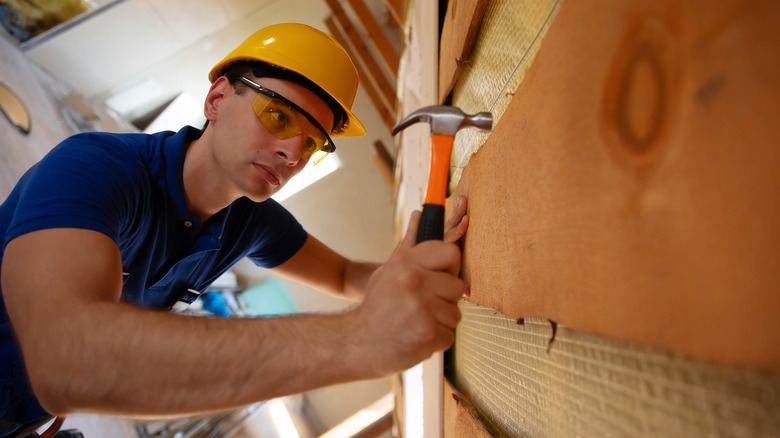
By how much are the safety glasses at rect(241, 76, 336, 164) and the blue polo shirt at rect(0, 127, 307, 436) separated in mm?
328

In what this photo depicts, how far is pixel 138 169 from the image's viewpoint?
1073 mm

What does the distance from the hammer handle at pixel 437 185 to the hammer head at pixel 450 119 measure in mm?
17

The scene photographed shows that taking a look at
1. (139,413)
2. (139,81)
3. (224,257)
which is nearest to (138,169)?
(224,257)

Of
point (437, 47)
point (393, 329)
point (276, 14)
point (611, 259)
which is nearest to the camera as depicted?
point (611, 259)

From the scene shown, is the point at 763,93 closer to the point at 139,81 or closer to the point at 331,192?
the point at 139,81

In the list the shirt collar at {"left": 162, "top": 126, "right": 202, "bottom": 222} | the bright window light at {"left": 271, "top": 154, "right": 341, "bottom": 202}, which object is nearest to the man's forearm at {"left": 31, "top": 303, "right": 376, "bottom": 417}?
the shirt collar at {"left": 162, "top": 126, "right": 202, "bottom": 222}

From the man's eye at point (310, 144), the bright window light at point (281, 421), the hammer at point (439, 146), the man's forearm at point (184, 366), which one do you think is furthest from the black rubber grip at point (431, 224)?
the bright window light at point (281, 421)

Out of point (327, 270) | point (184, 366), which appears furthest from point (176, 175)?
point (184, 366)

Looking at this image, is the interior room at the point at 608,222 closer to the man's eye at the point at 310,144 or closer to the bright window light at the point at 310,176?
the man's eye at the point at 310,144

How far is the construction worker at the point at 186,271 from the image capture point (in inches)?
21.2

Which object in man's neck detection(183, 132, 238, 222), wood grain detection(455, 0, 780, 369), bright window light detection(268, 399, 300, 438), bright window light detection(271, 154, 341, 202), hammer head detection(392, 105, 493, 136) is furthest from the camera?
bright window light detection(271, 154, 341, 202)

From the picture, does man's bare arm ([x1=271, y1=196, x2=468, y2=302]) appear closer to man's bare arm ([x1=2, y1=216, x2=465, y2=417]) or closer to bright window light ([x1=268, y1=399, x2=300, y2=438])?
man's bare arm ([x1=2, y1=216, x2=465, y2=417])

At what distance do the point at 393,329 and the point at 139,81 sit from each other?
445 cm

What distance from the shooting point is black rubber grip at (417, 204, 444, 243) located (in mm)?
695
